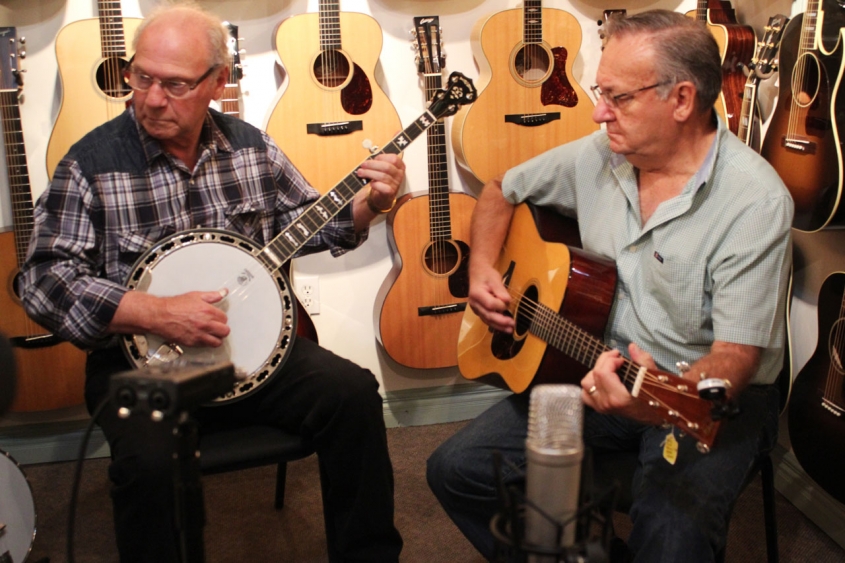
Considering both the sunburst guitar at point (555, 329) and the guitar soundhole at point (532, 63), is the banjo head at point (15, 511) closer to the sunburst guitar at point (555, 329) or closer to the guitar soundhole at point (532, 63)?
the sunburst guitar at point (555, 329)

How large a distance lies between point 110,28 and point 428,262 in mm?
1277

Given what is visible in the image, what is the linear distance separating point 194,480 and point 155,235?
3.25 ft

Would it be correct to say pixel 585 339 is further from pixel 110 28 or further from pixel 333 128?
pixel 110 28

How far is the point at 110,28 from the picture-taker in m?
2.45

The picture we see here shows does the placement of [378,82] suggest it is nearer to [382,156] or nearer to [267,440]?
[382,156]

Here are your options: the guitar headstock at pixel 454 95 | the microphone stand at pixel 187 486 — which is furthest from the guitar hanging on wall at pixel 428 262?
the microphone stand at pixel 187 486

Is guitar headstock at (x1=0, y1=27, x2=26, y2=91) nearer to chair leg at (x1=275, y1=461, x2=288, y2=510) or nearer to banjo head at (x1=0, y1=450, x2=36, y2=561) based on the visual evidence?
banjo head at (x1=0, y1=450, x2=36, y2=561)

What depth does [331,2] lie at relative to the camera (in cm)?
262

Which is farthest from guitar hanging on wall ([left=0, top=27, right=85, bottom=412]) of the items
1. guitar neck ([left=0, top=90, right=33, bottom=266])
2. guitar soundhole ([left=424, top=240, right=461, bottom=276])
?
guitar soundhole ([left=424, top=240, right=461, bottom=276])

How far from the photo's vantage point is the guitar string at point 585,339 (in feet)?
4.51

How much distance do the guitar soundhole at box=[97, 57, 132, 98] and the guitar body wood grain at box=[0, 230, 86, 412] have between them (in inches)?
21.5

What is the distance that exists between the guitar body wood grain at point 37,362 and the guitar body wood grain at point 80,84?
37cm

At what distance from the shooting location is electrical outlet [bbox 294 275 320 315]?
288 centimetres

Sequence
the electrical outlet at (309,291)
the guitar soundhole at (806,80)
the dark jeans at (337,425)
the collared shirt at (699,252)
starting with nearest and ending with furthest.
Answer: the collared shirt at (699,252)
the dark jeans at (337,425)
the guitar soundhole at (806,80)
the electrical outlet at (309,291)
